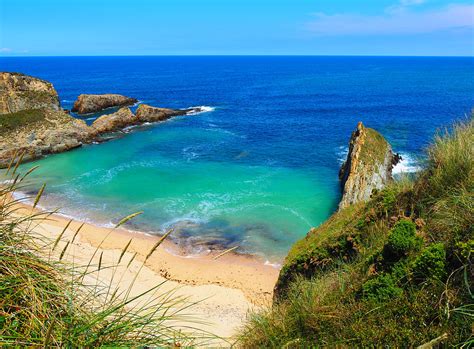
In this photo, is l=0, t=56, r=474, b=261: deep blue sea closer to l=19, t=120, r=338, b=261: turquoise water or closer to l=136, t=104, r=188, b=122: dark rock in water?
l=19, t=120, r=338, b=261: turquoise water

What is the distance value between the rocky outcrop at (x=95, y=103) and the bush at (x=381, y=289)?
71.4m

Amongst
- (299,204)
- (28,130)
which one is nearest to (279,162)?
(299,204)

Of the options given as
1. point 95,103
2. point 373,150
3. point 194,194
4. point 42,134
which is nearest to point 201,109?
point 95,103

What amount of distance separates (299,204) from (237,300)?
13324mm

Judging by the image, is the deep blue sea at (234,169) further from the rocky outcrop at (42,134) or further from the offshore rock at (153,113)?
the offshore rock at (153,113)

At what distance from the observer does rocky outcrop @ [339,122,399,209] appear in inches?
1086

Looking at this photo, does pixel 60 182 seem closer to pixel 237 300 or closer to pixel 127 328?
pixel 237 300

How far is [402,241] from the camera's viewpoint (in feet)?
25.7

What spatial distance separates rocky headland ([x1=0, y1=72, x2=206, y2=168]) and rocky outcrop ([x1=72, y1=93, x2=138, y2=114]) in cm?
1186

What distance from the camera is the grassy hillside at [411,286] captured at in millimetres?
5531

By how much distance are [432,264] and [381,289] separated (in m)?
1.07

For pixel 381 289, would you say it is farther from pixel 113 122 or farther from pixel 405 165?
pixel 113 122

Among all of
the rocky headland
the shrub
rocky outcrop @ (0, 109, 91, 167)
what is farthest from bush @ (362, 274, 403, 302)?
rocky outcrop @ (0, 109, 91, 167)

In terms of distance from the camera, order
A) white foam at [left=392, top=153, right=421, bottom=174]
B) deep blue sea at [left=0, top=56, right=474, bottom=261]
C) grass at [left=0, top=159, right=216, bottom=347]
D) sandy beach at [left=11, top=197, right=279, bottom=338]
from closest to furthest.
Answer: grass at [left=0, top=159, right=216, bottom=347]
sandy beach at [left=11, top=197, right=279, bottom=338]
deep blue sea at [left=0, top=56, right=474, bottom=261]
white foam at [left=392, top=153, right=421, bottom=174]
